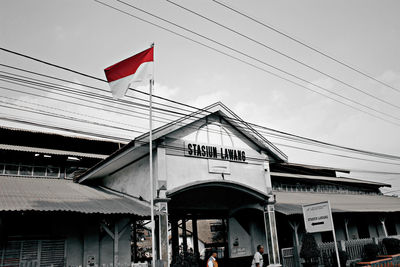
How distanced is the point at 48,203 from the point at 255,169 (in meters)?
9.54

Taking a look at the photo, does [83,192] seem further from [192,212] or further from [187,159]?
[192,212]

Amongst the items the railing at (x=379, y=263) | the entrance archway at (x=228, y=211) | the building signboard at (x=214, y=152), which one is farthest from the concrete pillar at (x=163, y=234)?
the railing at (x=379, y=263)

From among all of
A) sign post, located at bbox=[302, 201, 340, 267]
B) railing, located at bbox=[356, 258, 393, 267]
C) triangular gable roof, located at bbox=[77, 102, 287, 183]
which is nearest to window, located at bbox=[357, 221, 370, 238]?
railing, located at bbox=[356, 258, 393, 267]

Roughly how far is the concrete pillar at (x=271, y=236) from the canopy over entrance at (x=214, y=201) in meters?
0.44

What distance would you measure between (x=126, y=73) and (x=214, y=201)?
10.1m

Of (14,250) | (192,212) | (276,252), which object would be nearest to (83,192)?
(14,250)

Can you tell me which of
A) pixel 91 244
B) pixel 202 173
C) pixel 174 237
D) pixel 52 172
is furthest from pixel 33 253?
pixel 174 237

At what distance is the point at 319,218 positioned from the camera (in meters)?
12.1

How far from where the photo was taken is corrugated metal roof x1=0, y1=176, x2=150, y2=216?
11.0 metres

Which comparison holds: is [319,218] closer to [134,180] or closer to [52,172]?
[134,180]

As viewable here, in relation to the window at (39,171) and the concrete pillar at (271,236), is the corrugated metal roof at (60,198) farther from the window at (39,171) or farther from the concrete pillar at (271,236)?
the concrete pillar at (271,236)

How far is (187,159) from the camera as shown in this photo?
547 inches

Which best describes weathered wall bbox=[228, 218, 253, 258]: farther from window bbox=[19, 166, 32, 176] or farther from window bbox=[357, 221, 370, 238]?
window bbox=[357, 221, 370, 238]

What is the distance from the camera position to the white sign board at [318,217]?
460 inches
